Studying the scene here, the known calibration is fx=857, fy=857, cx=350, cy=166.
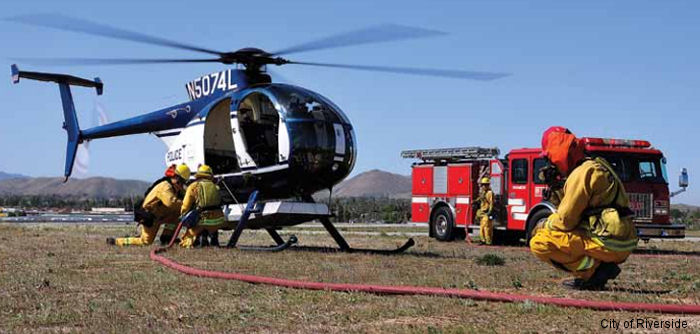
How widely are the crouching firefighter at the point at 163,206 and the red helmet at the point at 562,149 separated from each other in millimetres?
9028

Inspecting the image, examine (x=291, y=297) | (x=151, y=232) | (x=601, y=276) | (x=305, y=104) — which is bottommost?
(x=291, y=297)

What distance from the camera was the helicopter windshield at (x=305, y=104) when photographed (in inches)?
555

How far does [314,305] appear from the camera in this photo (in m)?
7.45

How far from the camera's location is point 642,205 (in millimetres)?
18219

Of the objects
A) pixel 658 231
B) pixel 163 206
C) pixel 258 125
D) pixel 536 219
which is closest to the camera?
pixel 258 125

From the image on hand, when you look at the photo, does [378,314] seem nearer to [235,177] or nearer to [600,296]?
[600,296]

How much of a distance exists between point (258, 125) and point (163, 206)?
2.50m

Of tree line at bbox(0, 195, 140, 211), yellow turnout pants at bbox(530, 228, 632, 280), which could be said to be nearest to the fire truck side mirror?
yellow turnout pants at bbox(530, 228, 632, 280)

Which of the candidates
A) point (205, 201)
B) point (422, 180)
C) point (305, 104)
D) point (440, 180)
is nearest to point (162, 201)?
point (205, 201)

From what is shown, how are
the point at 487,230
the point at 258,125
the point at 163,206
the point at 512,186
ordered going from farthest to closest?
the point at 487,230, the point at 512,186, the point at 163,206, the point at 258,125

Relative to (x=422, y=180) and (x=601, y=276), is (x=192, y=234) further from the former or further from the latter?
(x=422, y=180)

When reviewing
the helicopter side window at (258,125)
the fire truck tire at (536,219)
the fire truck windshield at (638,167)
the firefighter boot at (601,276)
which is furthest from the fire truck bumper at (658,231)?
the firefighter boot at (601,276)

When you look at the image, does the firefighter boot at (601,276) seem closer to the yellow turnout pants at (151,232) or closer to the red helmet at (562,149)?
the red helmet at (562,149)

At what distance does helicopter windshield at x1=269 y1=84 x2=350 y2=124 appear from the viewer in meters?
14.1
